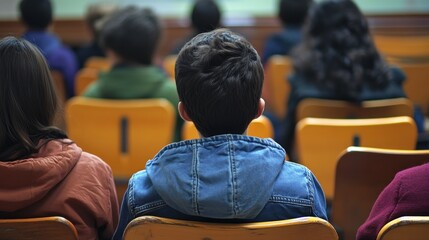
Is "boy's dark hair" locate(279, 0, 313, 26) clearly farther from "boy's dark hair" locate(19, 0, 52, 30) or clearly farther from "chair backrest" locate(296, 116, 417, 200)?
"chair backrest" locate(296, 116, 417, 200)

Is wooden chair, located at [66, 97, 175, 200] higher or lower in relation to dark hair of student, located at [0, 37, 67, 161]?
lower

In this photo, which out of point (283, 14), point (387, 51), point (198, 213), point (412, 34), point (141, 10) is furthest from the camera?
point (412, 34)

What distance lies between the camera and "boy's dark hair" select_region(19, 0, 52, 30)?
3779mm

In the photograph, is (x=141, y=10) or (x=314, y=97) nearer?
(x=314, y=97)

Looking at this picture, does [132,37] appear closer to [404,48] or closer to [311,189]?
[311,189]

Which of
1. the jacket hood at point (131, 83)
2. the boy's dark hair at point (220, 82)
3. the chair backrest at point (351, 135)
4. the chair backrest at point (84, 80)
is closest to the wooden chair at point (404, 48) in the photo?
the chair backrest at point (84, 80)

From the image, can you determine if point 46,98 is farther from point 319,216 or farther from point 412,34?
point 412,34

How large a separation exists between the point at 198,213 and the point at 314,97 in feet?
4.79

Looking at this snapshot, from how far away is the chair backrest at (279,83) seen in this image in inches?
132

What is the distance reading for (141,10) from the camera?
284 centimetres

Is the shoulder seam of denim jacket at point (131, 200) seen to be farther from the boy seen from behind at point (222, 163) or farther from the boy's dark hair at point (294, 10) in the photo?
the boy's dark hair at point (294, 10)

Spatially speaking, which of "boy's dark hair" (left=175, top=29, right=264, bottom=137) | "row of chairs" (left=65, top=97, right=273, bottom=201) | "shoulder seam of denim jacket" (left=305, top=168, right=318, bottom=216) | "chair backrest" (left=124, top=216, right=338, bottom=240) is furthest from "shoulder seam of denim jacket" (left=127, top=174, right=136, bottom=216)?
"row of chairs" (left=65, top=97, right=273, bottom=201)

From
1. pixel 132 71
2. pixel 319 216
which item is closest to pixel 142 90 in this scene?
pixel 132 71

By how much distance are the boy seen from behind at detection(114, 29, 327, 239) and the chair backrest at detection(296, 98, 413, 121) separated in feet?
3.49
